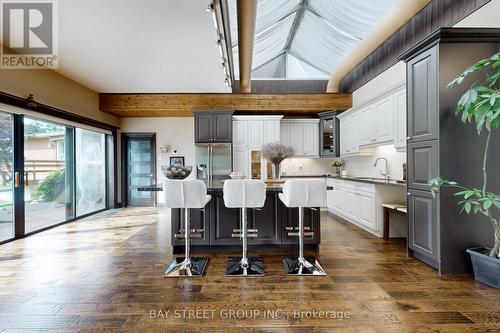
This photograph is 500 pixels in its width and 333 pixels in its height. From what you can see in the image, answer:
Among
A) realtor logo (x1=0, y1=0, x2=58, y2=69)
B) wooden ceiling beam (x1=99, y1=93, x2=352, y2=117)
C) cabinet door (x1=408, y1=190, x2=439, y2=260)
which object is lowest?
Answer: cabinet door (x1=408, y1=190, x2=439, y2=260)

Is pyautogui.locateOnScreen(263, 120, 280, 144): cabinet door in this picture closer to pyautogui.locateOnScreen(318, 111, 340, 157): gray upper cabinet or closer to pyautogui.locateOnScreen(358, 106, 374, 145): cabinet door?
pyautogui.locateOnScreen(318, 111, 340, 157): gray upper cabinet

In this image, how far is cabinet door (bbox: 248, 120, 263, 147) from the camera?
6840 millimetres

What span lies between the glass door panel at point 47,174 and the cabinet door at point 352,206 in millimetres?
5929

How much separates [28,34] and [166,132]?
4.29m

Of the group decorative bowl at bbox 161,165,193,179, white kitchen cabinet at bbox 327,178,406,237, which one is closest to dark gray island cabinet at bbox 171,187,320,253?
decorative bowl at bbox 161,165,193,179

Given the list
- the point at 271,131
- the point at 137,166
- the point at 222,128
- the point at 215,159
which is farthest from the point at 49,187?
the point at 271,131

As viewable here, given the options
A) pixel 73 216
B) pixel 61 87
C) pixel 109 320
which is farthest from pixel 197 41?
pixel 73 216

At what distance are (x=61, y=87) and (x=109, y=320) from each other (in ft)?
16.0

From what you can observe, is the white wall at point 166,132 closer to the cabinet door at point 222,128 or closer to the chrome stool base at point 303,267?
the cabinet door at point 222,128

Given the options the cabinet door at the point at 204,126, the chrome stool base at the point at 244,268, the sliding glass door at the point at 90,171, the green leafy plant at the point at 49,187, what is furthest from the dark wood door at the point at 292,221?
the sliding glass door at the point at 90,171

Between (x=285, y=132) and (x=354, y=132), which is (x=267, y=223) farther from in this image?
(x=285, y=132)

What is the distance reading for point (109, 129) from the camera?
715 cm

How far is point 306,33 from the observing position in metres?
5.71

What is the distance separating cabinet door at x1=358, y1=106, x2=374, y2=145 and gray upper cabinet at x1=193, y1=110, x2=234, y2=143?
9.90 feet
